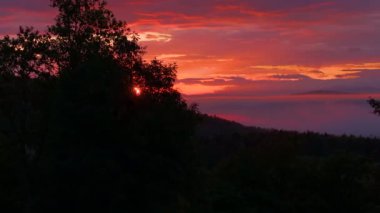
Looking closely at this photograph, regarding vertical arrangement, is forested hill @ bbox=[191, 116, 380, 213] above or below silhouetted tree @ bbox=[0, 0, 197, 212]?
below

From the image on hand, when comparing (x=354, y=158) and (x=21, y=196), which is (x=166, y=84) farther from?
(x=354, y=158)

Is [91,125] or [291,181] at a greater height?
[91,125]

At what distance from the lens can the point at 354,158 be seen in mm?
43750

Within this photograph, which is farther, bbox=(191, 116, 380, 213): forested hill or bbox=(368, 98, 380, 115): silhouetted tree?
bbox=(191, 116, 380, 213): forested hill

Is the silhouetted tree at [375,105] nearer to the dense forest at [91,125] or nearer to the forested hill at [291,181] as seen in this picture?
the dense forest at [91,125]

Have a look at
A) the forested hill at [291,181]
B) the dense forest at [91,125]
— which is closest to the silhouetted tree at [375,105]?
the dense forest at [91,125]

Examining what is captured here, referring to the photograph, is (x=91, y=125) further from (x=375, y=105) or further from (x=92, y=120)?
(x=375, y=105)

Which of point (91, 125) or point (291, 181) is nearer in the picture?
point (91, 125)

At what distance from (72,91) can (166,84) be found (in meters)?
4.08

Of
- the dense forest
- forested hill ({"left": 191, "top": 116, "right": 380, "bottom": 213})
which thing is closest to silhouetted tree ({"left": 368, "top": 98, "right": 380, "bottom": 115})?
the dense forest

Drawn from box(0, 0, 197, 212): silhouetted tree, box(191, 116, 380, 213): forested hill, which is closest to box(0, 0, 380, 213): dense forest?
box(0, 0, 197, 212): silhouetted tree

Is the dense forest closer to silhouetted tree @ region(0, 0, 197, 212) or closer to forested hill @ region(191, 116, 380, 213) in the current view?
silhouetted tree @ region(0, 0, 197, 212)

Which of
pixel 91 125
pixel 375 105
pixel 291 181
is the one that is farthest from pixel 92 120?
pixel 291 181

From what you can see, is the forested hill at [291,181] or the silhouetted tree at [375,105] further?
the forested hill at [291,181]
